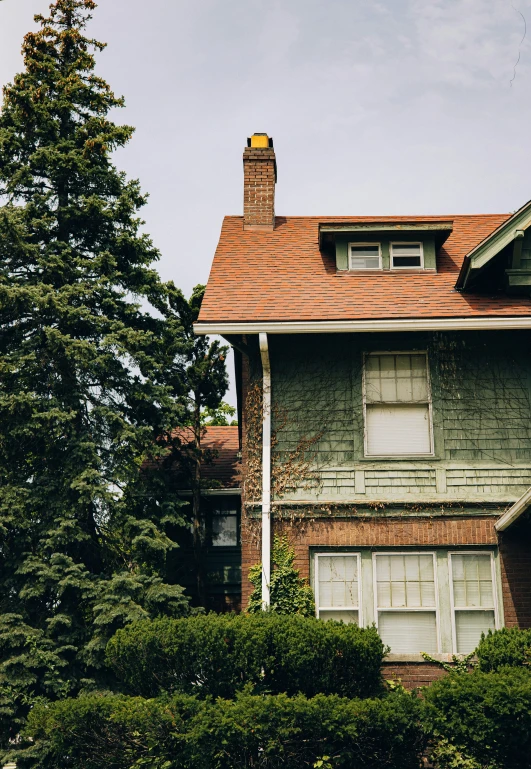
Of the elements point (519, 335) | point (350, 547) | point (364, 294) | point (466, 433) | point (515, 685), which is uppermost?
point (364, 294)

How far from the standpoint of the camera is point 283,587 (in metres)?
11.6

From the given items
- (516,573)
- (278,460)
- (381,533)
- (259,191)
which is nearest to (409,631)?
(381,533)

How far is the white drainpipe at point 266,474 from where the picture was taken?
11.6 metres

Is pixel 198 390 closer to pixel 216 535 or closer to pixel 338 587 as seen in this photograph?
pixel 216 535

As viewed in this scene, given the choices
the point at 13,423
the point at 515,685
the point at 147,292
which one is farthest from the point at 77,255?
the point at 515,685

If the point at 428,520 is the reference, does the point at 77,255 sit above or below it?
above

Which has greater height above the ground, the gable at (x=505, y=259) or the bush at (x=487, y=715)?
the gable at (x=505, y=259)

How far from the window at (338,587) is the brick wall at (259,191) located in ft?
23.5

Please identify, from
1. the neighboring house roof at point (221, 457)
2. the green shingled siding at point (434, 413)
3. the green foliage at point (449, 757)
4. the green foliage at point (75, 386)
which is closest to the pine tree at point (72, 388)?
the green foliage at point (75, 386)

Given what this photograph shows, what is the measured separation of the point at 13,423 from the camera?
13695 mm

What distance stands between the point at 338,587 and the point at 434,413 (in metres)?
2.92

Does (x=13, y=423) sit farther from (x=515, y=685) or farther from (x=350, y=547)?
(x=515, y=685)

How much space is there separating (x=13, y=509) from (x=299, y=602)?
4.85 m

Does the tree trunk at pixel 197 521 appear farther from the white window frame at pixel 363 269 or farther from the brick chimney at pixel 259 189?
the white window frame at pixel 363 269
